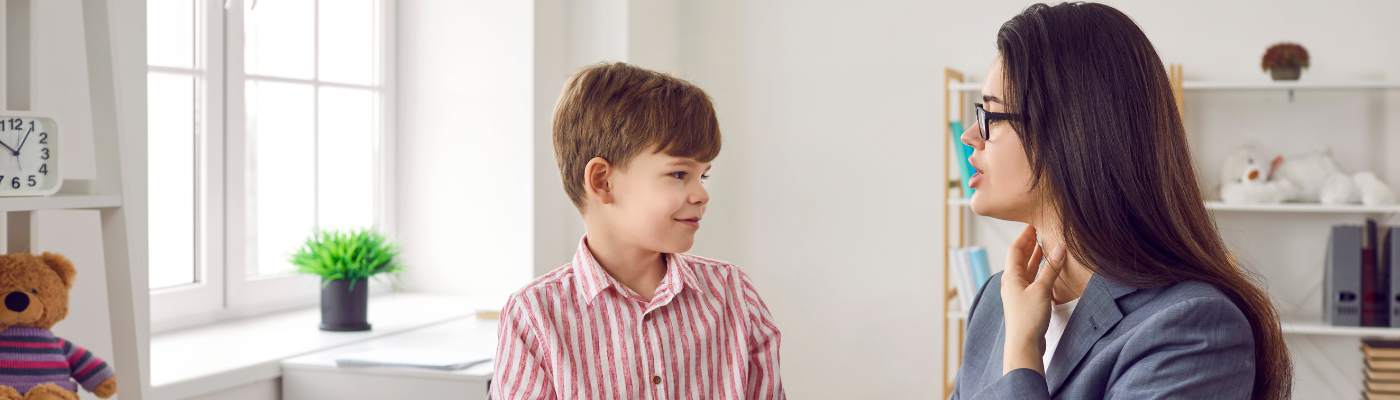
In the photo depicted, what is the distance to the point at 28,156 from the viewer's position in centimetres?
114

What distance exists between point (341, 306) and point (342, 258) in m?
0.12

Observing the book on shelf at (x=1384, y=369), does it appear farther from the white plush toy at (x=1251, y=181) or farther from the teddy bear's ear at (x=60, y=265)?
the teddy bear's ear at (x=60, y=265)

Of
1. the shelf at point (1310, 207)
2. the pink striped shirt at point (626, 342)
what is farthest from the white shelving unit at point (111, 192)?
the shelf at point (1310, 207)

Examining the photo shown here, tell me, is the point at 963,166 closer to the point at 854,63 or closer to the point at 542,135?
the point at 854,63

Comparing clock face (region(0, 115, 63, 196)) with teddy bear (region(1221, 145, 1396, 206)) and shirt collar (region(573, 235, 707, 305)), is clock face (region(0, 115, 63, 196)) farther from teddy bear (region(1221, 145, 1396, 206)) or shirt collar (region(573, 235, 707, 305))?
teddy bear (region(1221, 145, 1396, 206))

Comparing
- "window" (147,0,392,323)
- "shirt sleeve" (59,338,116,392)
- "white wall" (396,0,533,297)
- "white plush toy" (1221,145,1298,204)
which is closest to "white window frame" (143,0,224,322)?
"window" (147,0,392,323)

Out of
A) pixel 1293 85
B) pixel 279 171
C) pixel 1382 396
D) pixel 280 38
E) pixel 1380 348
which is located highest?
pixel 280 38

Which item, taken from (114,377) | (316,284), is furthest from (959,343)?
(114,377)

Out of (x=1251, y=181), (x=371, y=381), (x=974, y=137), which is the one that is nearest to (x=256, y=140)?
(x=371, y=381)

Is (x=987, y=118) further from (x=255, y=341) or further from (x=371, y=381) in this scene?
(x=255, y=341)

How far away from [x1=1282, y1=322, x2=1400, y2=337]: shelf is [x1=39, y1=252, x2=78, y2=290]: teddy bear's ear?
275 cm

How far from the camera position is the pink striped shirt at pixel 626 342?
1021mm

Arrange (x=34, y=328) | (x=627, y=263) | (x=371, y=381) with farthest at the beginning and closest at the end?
1. (x=371, y=381)
2. (x=34, y=328)
3. (x=627, y=263)

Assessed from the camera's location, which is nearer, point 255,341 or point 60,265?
point 60,265
